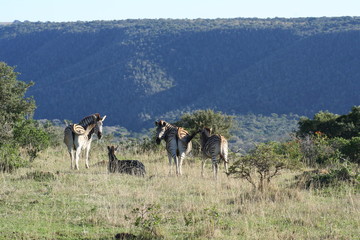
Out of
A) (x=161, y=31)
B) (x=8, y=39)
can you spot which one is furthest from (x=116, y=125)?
(x=8, y=39)

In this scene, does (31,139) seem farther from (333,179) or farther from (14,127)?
(333,179)

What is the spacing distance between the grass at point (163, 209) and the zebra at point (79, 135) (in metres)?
1.71

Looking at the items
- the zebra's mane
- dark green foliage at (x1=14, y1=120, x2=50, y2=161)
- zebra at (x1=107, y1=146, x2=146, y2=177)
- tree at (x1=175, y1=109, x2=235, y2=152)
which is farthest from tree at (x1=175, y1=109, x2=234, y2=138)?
zebra at (x1=107, y1=146, x2=146, y2=177)

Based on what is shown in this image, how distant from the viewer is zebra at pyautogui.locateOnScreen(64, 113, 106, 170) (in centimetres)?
1731

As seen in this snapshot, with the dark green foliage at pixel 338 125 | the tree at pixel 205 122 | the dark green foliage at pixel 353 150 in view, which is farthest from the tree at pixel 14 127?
the dark green foliage at pixel 338 125

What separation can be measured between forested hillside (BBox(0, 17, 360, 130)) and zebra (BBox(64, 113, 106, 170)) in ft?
293

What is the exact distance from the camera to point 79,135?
17391mm

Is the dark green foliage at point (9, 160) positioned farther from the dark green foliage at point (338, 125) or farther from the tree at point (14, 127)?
the dark green foliage at point (338, 125)

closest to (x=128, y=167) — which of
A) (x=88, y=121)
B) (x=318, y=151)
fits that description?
(x=88, y=121)

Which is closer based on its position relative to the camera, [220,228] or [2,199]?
[220,228]

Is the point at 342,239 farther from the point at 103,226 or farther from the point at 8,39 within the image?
the point at 8,39

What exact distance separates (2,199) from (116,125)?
11128 cm

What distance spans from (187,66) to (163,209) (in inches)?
5521

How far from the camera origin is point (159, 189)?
1395 cm
